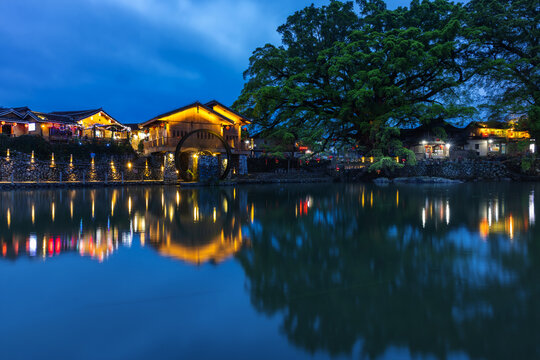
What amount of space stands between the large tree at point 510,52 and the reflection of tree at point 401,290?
2620cm

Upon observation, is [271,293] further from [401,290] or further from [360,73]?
[360,73]

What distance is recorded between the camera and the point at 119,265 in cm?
447

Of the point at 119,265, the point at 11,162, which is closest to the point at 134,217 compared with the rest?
the point at 119,265

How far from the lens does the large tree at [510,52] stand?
1029 inches

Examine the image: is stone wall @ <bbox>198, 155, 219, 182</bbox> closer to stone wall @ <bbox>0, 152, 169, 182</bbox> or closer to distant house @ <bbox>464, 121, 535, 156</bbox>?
stone wall @ <bbox>0, 152, 169, 182</bbox>

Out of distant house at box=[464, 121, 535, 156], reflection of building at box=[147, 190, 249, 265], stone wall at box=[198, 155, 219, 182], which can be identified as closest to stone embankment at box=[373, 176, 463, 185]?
stone wall at box=[198, 155, 219, 182]

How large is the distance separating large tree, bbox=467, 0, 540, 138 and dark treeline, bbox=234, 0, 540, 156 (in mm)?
83

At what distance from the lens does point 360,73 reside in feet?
83.3

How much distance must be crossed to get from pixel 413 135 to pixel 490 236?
39856 mm

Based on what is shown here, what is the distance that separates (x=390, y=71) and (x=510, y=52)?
11.5 m

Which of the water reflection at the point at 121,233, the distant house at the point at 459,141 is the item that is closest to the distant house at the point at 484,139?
the distant house at the point at 459,141

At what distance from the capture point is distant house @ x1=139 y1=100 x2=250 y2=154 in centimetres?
2489

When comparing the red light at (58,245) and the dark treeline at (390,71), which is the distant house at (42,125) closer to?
the dark treeline at (390,71)

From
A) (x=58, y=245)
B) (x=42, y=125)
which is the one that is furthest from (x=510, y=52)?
(x=42, y=125)
